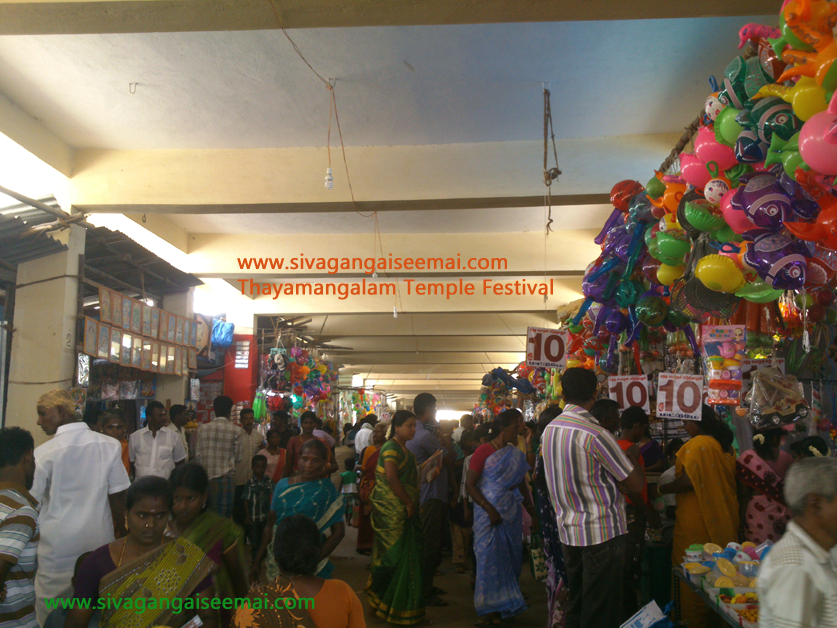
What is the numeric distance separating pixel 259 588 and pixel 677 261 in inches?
111

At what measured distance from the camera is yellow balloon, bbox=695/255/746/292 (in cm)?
312

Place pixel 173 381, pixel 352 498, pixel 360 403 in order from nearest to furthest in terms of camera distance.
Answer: pixel 352 498 < pixel 173 381 < pixel 360 403

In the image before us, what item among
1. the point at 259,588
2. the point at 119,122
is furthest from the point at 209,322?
the point at 259,588

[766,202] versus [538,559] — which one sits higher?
[766,202]

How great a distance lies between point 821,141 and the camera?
2.05 metres

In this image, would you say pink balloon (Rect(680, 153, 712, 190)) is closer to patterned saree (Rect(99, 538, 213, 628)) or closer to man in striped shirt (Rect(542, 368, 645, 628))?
man in striped shirt (Rect(542, 368, 645, 628))

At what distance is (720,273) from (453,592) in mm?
3582

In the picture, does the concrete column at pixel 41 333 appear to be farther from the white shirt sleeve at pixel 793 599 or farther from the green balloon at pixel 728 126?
the white shirt sleeve at pixel 793 599

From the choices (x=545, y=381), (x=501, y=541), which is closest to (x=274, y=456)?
(x=501, y=541)

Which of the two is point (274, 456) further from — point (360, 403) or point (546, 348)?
point (360, 403)

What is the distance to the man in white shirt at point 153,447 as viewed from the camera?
5.72 meters

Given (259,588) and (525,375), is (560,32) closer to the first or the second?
(259,588)

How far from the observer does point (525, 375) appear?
10836mm

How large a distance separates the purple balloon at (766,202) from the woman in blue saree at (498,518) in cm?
222
